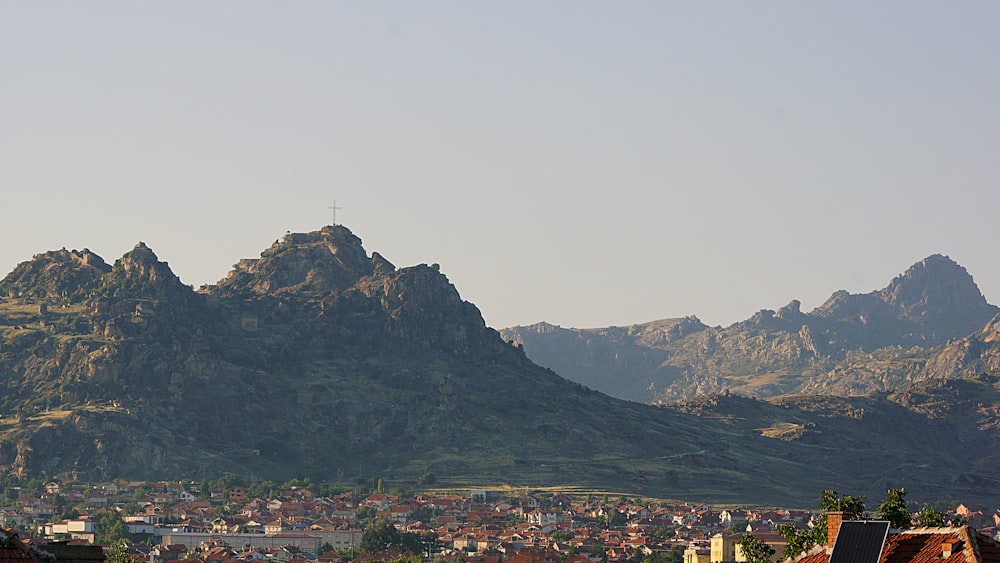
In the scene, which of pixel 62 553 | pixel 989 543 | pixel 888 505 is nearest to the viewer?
pixel 62 553

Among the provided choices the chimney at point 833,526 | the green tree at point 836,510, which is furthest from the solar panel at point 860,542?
the green tree at point 836,510

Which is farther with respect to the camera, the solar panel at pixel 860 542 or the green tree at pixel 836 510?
the green tree at pixel 836 510

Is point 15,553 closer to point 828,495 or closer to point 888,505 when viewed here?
point 888,505

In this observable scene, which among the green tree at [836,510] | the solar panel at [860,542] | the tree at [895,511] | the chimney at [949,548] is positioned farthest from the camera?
the tree at [895,511]

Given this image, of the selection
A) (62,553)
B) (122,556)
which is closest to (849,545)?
(62,553)

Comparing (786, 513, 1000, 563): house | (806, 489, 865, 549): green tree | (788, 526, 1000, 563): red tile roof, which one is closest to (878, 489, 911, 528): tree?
(806, 489, 865, 549): green tree

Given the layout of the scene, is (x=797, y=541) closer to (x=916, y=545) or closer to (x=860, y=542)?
(x=916, y=545)

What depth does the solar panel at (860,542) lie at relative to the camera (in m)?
52.8

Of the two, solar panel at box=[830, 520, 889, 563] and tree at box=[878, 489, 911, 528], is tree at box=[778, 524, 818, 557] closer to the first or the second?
tree at box=[878, 489, 911, 528]

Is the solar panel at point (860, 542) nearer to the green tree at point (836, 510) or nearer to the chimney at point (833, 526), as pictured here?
the chimney at point (833, 526)

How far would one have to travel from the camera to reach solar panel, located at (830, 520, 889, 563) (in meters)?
52.8

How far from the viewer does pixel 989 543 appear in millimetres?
51719

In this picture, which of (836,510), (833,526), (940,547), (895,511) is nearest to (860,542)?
(940,547)

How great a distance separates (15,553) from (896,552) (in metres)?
23.3
